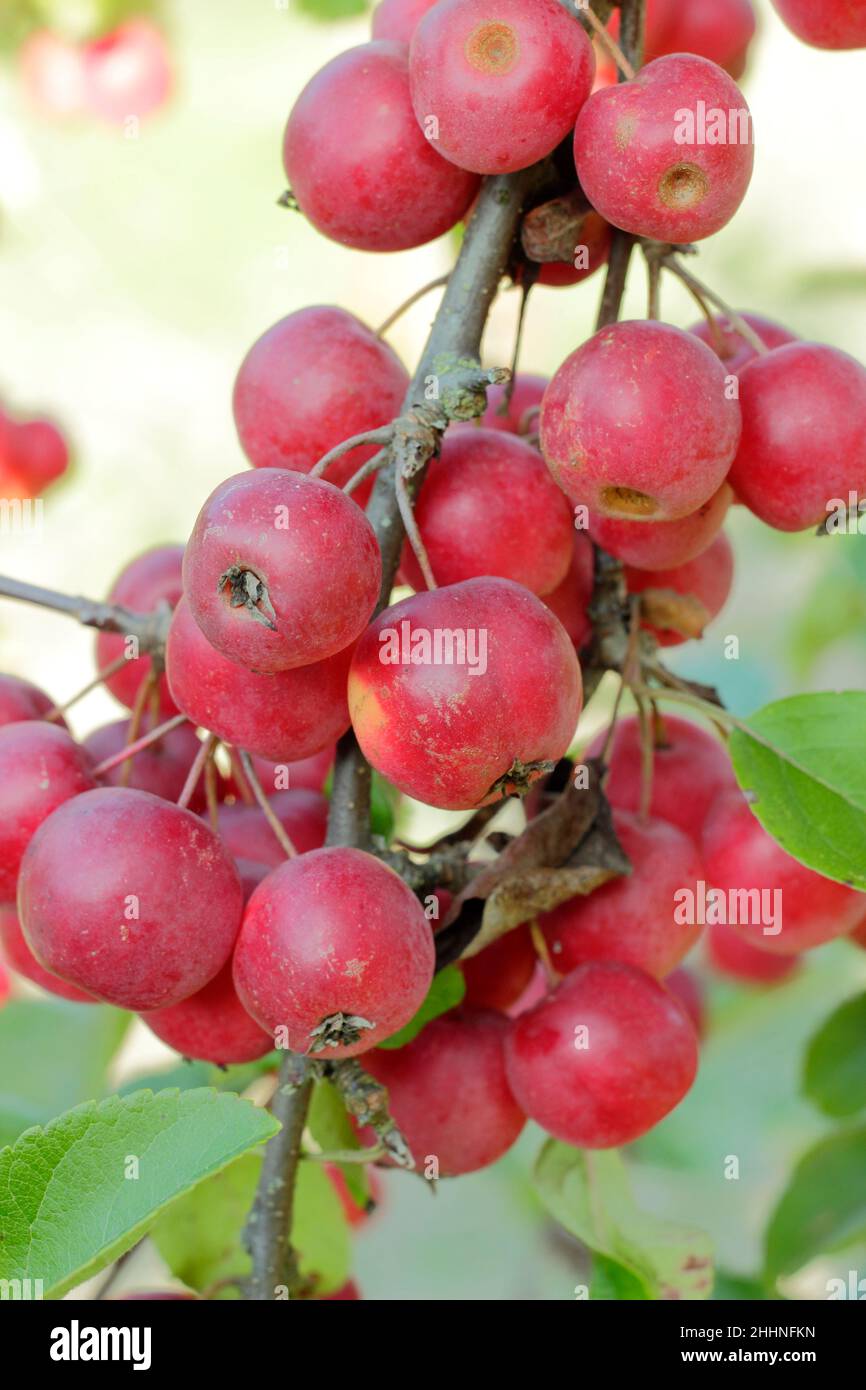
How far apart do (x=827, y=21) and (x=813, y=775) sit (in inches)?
25.4

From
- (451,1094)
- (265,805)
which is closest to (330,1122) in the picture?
(451,1094)

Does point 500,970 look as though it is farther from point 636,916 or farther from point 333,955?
point 333,955

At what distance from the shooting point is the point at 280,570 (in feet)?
2.93

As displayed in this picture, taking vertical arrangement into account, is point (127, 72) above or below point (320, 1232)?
above

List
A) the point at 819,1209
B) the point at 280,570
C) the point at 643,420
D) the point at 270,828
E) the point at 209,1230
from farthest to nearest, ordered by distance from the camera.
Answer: the point at 819,1209 → the point at 209,1230 → the point at 270,828 → the point at 643,420 → the point at 280,570

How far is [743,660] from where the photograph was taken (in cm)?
282

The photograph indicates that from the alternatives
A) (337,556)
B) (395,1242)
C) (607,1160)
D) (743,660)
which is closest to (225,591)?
(337,556)

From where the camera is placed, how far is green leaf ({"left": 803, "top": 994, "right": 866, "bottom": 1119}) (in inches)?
66.7

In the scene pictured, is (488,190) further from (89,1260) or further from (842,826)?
(89,1260)

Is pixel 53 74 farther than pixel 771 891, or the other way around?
pixel 53 74

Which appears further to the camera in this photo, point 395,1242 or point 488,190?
point 395,1242

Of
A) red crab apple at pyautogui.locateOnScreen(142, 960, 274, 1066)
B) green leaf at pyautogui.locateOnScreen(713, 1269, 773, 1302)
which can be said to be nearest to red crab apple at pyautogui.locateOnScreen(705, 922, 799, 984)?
green leaf at pyautogui.locateOnScreen(713, 1269, 773, 1302)

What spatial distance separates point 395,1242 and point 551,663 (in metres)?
2.66

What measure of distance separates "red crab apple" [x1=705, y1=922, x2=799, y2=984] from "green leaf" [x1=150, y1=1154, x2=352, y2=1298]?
67 cm
